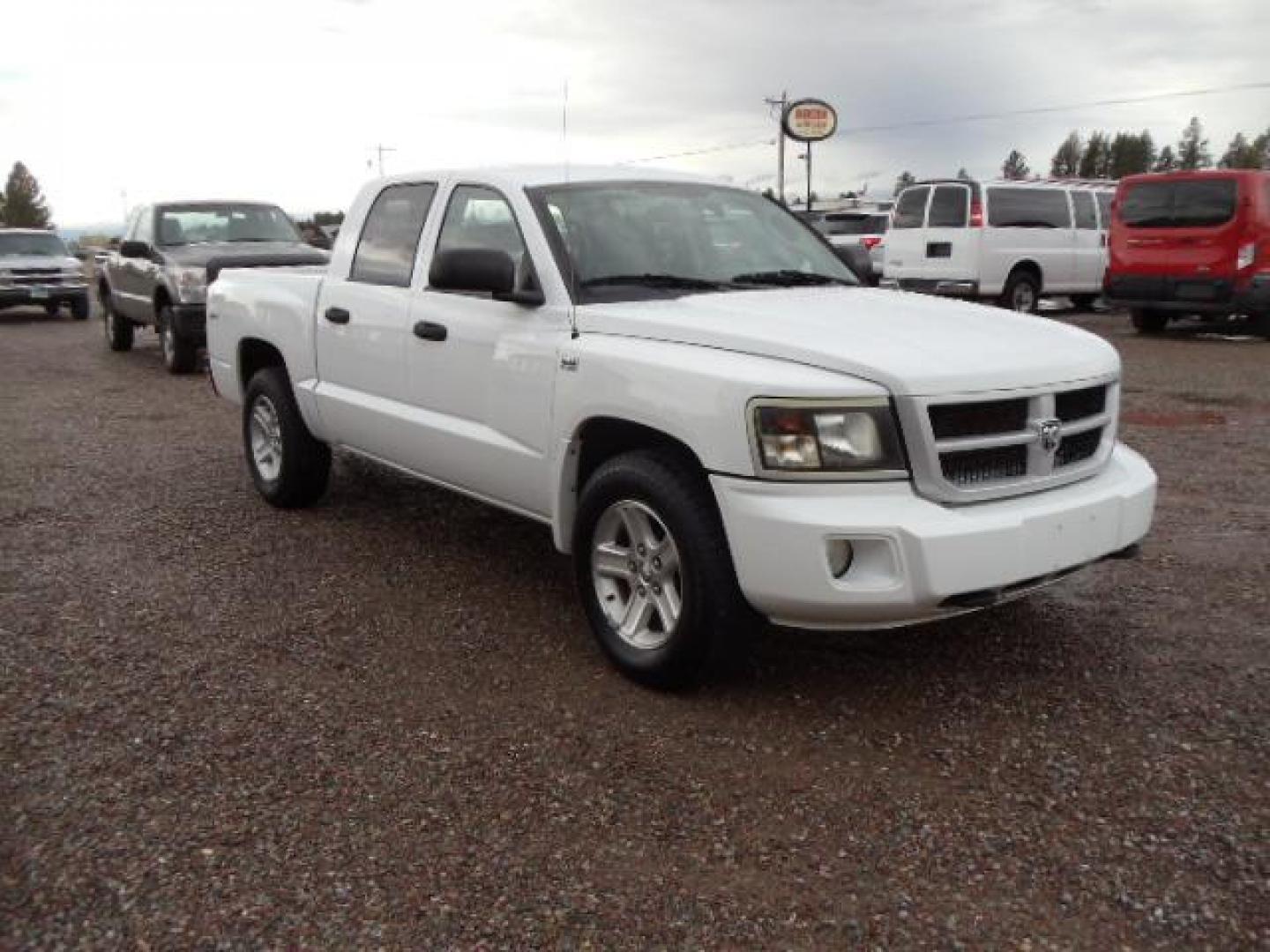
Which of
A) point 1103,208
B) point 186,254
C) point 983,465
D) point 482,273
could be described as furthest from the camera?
point 1103,208

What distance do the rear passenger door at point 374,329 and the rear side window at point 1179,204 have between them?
11.5m

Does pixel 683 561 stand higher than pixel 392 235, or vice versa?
pixel 392 235

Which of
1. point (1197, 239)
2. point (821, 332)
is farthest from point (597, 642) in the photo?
point (1197, 239)

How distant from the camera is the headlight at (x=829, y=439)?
3.30 m

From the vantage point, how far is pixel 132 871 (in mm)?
2826

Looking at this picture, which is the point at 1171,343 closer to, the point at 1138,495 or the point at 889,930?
the point at 1138,495

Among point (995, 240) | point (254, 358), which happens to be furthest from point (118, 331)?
point (995, 240)

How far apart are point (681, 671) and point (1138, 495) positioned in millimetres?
1634

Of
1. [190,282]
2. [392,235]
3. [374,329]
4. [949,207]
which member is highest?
[949,207]

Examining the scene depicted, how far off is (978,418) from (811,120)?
3126cm

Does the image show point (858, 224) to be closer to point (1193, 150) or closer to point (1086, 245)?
point (1086, 245)

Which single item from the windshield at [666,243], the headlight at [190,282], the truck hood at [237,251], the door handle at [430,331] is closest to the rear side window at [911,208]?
the truck hood at [237,251]

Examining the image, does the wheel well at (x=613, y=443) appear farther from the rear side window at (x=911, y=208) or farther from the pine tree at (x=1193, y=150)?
the pine tree at (x=1193, y=150)

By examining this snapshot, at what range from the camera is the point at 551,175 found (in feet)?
15.4
